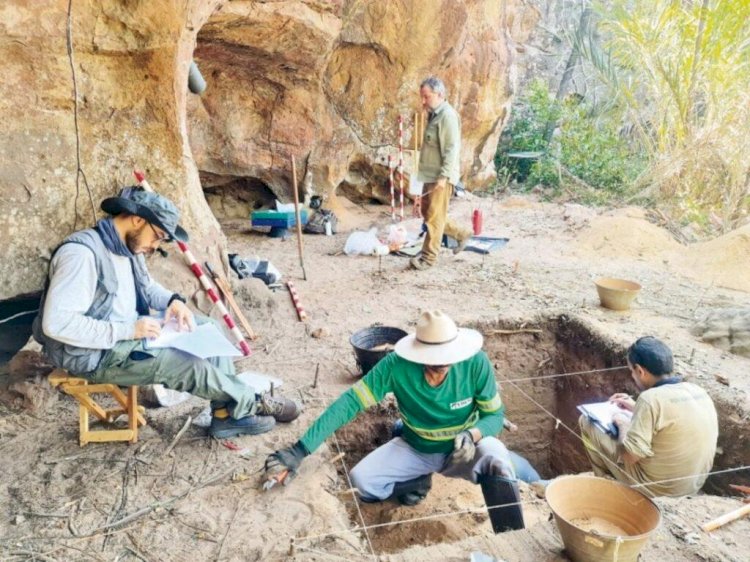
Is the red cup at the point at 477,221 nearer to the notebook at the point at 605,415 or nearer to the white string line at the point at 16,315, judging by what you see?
the notebook at the point at 605,415

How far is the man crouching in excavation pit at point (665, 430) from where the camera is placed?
335 centimetres

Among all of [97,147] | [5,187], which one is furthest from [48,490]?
[97,147]

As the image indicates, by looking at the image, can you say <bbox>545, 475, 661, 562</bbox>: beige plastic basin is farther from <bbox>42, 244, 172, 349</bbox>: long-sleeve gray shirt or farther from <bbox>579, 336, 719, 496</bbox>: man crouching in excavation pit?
<bbox>42, 244, 172, 349</bbox>: long-sleeve gray shirt

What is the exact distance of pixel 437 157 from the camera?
7191 millimetres

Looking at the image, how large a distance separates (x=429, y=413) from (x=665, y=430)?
4.52ft

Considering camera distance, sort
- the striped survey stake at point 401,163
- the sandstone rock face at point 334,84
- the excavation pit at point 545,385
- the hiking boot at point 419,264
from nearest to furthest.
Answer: the excavation pit at point 545,385
the hiking boot at point 419,264
the sandstone rock face at point 334,84
the striped survey stake at point 401,163

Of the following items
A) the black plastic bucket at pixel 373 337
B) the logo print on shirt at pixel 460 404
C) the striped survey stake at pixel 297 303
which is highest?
the logo print on shirt at pixel 460 404

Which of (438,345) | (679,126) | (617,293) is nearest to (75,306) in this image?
(438,345)

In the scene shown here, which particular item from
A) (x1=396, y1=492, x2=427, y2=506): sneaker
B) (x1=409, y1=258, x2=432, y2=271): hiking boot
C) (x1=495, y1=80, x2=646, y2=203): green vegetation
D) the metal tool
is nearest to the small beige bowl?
(x1=409, y1=258, x2=432, y2=271): hiking boot

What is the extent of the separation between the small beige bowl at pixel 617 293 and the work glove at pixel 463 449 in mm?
3242

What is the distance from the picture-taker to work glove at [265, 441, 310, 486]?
3287 mm

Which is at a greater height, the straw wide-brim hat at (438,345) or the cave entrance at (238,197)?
the straw wide-brim hat at (438,345)

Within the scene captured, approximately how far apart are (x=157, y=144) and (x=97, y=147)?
0.54 meters

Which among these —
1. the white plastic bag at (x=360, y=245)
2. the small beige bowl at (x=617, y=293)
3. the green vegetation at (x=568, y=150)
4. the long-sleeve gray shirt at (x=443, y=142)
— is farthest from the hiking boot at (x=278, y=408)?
the green vegetation at (x=568, y=150)
